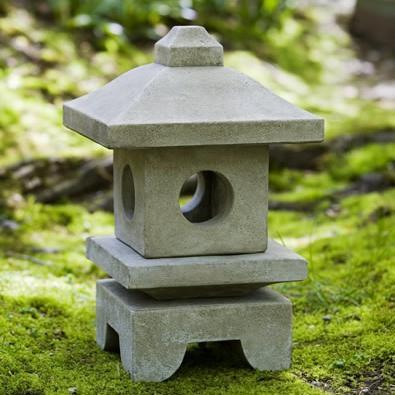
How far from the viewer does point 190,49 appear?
423cm

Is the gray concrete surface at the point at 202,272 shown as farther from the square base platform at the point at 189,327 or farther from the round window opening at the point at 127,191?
the round window opening at the point at 127,191

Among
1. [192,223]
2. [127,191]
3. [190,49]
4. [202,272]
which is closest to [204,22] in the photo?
[127,191]

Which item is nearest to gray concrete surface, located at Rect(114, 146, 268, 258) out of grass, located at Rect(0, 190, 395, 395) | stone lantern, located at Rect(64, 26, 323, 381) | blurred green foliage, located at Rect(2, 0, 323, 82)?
stone lantern, located at Rect(64, 26, 323, 381)

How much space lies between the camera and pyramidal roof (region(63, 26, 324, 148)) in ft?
12.7

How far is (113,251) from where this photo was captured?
434 centimetres

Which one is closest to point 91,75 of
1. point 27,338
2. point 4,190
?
point 4,190

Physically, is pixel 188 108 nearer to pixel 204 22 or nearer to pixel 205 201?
pixel 205 201

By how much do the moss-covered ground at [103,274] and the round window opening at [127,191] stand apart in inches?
28.8

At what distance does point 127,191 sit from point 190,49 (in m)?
0.80

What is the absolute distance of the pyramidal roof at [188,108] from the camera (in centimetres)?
388

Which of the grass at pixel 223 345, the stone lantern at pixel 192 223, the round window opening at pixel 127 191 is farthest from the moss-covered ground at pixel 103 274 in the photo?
the round window opening at pixel 127 191

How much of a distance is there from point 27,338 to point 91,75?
527cm

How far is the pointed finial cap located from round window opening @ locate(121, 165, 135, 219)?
1.97 ft

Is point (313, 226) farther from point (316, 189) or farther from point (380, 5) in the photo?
point (380, 5)
